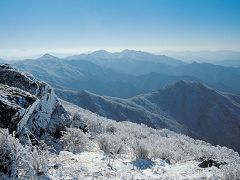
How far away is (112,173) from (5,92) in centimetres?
537

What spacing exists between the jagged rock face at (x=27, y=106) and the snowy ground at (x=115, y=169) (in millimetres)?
2178

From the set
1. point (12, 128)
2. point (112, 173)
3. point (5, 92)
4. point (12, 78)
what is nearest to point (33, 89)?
point (12, 78)

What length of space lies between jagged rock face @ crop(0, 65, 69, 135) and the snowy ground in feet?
7.15

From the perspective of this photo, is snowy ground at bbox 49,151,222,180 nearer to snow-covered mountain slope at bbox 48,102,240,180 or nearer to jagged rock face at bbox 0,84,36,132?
snow-covered mountain slope at bbox 48,102,240,180

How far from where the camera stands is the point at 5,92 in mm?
12961

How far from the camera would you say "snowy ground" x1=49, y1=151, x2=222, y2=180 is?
38.4ft

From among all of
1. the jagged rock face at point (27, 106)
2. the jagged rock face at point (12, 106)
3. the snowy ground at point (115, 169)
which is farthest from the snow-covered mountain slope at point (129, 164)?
the jagged rock face at point (12, 106)

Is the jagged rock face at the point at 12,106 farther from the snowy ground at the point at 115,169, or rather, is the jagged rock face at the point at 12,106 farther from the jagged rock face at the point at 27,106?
the snowy ground at the point at 115,169

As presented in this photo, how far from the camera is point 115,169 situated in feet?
43.1

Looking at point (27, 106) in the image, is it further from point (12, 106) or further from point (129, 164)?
point (129, 164)

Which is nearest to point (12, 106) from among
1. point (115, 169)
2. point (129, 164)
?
point (115, 169)

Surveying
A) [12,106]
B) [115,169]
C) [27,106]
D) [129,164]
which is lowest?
[129,164]

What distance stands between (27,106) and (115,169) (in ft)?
14.4

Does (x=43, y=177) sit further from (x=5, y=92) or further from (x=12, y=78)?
(x=12, y=78)
